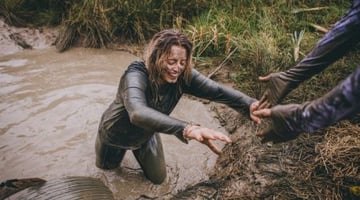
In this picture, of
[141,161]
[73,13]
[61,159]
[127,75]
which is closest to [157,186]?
[141,161]

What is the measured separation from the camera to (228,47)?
16.4ft

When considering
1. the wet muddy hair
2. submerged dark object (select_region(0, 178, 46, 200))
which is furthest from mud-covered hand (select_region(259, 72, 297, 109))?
submerged dark object (select_region(0, 178, 46, 200))

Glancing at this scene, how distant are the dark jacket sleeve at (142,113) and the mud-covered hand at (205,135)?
7 cm

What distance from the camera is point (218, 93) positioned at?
124 inches

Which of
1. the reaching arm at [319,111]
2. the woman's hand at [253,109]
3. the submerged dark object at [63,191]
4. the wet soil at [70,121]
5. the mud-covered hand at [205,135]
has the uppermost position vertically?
the reaching arm at [319,111]

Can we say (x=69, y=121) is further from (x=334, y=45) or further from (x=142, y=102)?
(x=334, y=45)

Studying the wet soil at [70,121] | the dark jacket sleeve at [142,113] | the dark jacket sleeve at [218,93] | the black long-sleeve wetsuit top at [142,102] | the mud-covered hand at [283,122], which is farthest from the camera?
the wet soil at [70,121]

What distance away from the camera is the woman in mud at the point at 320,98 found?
204 cm

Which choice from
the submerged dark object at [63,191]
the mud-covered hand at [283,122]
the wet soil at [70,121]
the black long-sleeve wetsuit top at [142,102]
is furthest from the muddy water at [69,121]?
the mud-covered hand at [283,122]

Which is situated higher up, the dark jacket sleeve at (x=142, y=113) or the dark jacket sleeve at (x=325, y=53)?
the dark jacket sleeve at (x=325, y=53)

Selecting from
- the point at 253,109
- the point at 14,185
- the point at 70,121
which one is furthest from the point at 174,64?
the point at 70,121

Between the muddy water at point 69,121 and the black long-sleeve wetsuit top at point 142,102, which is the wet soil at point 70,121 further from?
the black long-sleeve wetsuit top at point 142,102

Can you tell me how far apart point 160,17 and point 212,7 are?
0.77m

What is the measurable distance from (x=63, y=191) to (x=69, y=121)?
195 cm
